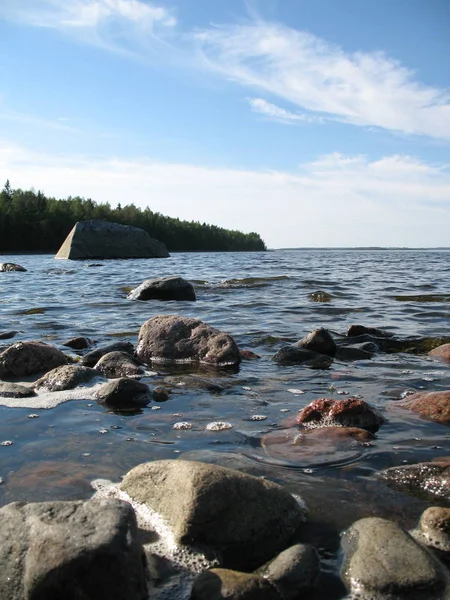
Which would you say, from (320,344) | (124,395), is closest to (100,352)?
(124,395)

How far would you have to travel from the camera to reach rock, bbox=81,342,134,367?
6.17 meters

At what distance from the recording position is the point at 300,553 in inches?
89.4

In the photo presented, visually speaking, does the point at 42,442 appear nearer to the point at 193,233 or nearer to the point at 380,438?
the point at 380,438

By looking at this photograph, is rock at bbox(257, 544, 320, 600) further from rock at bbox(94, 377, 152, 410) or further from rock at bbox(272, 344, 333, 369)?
rock at bbox(272, 344, 333, 369)

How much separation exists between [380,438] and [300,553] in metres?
1.58

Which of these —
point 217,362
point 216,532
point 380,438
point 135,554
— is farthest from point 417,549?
point 217,362

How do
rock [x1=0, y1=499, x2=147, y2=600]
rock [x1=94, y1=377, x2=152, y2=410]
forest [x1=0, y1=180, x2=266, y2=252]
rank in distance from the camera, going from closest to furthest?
rock [x1=0, y1=499, x2=147, y2=600]
rock [x1=94, y1=377, x2=152, y2=410]
forest [x1=0, y1=180, x2=266, y2=252]

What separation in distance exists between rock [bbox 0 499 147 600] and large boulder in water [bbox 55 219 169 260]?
4200 centimetres

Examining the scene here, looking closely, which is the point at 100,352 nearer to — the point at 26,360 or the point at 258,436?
the point at 26,360

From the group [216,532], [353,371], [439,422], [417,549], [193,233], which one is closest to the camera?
[417,549]

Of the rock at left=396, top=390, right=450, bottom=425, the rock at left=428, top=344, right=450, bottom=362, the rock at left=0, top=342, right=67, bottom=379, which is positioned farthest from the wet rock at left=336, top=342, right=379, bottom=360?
the rock at left=0, top=342, right=67, bottom=379

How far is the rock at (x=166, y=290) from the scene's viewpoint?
39.4 feet

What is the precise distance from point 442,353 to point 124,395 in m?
3.89

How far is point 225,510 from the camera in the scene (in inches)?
98.7
